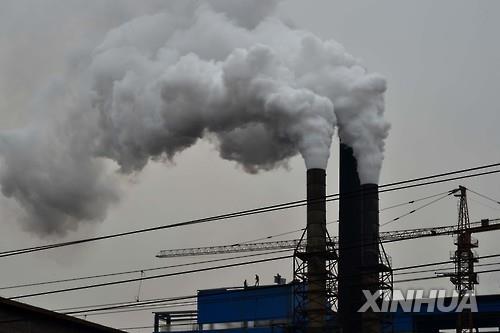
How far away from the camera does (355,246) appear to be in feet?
212

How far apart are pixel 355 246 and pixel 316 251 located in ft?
9.31

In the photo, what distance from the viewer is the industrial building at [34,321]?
47.6 meters

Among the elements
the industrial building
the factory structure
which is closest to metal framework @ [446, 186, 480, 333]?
the factory structure

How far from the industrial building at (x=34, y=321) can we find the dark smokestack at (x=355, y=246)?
64.0ft

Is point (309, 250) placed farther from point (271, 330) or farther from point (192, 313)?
point (192, 313)

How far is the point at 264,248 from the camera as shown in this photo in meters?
116

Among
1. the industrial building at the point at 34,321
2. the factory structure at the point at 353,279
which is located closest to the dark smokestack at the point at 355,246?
the factory structure at the point at 353,279

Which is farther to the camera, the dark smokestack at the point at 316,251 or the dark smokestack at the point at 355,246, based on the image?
the dark smokestack at the point at 355,246

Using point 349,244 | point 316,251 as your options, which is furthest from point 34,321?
point 349,244

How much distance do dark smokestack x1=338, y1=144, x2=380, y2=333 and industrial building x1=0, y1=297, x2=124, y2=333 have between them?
64.0 ft

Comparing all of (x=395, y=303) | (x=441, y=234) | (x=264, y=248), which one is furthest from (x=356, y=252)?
(x=264, y=248)

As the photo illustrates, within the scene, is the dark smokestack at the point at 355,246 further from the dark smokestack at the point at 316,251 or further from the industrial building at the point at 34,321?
the industrial building at the point at 34,321

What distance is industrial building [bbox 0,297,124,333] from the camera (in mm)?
47584

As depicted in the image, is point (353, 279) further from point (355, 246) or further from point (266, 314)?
point (266, 314)
